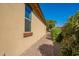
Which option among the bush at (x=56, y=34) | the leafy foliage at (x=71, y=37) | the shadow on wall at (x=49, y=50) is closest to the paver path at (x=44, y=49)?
the shadow on wall at (x=49, y=50)

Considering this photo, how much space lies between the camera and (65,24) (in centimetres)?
442

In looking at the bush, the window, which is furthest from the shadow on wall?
the window

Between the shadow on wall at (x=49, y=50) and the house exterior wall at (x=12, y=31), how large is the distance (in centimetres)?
54

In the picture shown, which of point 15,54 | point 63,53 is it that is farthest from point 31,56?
point 63,53

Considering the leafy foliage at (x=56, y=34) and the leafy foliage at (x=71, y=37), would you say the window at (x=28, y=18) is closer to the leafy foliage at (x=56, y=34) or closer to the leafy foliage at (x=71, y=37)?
the leafy foliage at (x=56, y=34)

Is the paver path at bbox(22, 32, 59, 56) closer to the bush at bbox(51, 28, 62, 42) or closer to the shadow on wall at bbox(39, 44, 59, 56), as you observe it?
the shadow on wall at bbox(39, 44, 59, 56)

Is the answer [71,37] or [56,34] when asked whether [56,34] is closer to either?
[56,34]

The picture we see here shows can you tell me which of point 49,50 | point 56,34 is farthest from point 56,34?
point 49,50

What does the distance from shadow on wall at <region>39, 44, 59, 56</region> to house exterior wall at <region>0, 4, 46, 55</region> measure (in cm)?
54

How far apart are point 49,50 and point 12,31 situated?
3.61 ft

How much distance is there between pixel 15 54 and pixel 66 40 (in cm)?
128

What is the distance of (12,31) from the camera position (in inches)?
172

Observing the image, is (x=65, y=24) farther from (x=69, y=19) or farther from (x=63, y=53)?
(x=63, y=53)

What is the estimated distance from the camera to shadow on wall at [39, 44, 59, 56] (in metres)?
4.72
